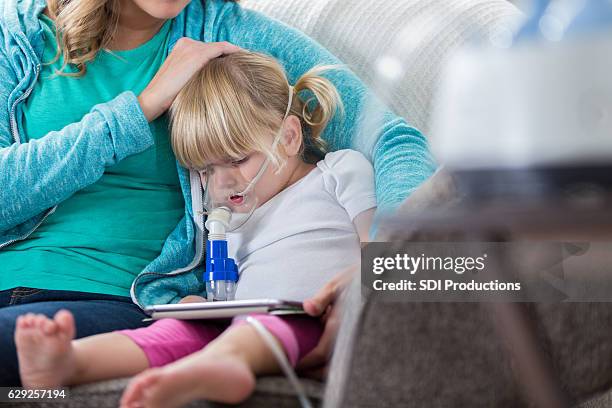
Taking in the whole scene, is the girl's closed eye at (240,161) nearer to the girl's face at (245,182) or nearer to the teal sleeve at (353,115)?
the girl's face at (245,182)

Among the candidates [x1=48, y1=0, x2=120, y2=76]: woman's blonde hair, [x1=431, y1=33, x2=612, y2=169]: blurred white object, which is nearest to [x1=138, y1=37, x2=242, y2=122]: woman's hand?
[x1=48, y1=0, x2=120, y2=76]: woman's blonde hair

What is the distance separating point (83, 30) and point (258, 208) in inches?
14.2

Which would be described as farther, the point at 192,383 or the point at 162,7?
the point at 162,7

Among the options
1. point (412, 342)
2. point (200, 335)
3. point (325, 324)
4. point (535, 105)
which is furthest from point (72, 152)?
point (535, 105)

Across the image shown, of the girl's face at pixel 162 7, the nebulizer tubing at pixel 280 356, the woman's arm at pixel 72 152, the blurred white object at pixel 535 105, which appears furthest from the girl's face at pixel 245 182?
the blurred white object at pixel 535 105

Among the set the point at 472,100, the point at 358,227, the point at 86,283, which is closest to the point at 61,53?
the point at 86,283

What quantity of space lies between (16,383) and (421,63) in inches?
20.8

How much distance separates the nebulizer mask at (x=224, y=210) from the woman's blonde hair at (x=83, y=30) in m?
0.25

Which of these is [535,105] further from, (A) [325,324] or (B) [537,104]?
(A) [325,324]

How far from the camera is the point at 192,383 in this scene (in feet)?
2.27

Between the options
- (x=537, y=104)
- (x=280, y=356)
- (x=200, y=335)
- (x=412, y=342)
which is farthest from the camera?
(x=200, y=335)

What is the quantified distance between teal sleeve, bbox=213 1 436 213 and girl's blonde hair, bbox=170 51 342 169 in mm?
24

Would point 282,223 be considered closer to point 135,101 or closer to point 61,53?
point 135,101

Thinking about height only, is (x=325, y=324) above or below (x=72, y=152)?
below
